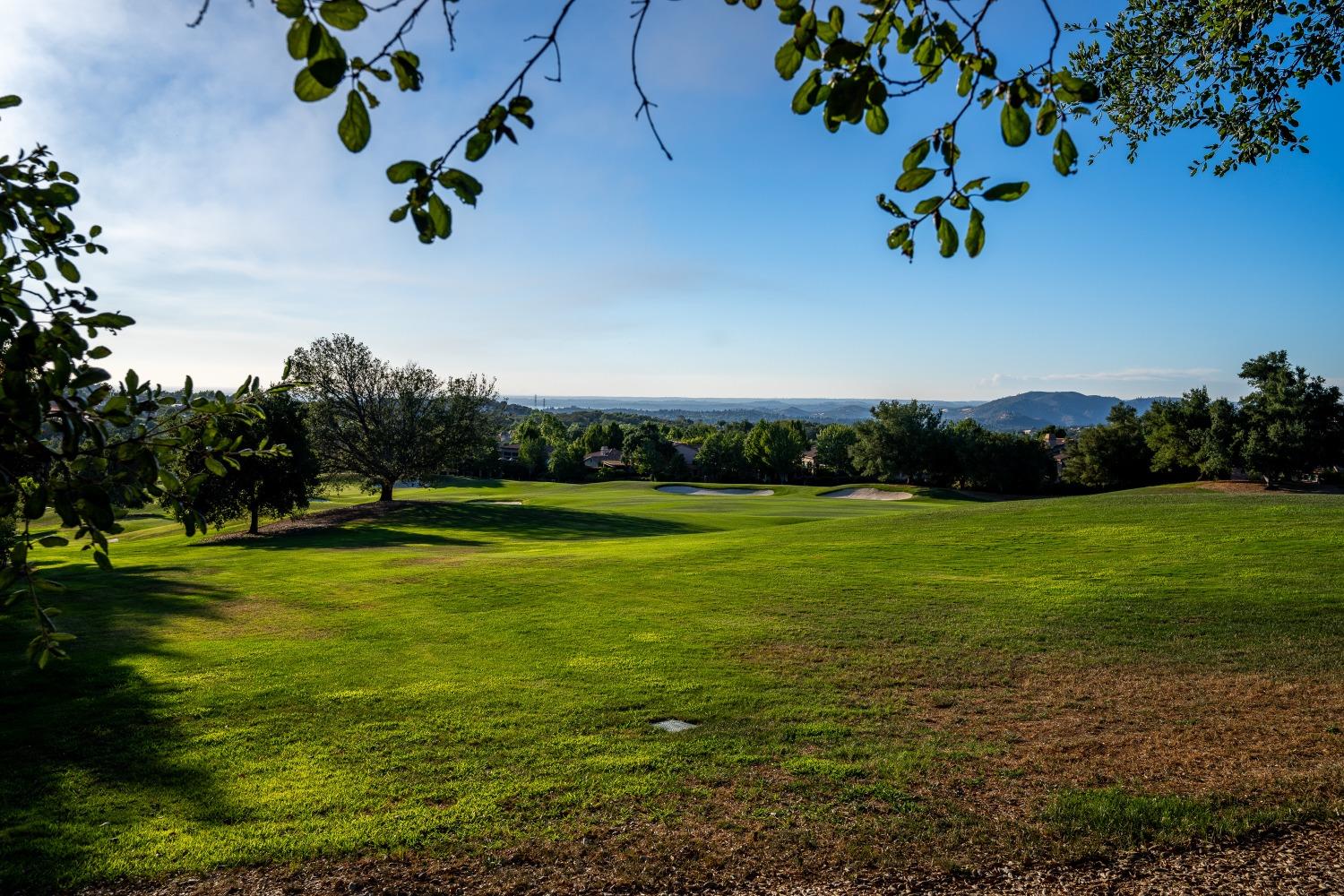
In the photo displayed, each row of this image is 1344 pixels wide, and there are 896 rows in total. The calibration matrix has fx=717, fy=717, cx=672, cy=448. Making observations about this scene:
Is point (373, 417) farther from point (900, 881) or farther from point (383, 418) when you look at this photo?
point (900, 881)

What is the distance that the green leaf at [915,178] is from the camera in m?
2.18

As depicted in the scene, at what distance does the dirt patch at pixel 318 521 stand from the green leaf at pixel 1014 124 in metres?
31.0

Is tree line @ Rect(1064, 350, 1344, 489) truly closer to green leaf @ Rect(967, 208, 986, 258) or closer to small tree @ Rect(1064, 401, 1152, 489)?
small tree @ Rect(1064, 401, 1152, 489)

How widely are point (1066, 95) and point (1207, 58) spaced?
7568 millimetres

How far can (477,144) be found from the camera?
222 cm

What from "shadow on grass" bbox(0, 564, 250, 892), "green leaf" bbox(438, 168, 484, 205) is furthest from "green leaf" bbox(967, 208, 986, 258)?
"shadow on grass" bbox(0, 564, 250, 892)

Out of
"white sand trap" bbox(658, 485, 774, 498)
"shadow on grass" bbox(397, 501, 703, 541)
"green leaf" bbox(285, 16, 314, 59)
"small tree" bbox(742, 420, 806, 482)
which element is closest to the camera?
"green leaf" bbox(285, 16, 314, 59)

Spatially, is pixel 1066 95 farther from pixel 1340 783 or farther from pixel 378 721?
pixel 378 721

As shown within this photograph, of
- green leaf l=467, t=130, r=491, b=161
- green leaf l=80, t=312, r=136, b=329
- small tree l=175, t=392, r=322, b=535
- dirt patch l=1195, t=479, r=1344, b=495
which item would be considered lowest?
dirt patch l=1195, t=479, r=1344, b=495

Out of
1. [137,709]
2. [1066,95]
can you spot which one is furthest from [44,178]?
[137,709]

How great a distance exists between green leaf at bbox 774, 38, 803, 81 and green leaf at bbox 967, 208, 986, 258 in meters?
0.75

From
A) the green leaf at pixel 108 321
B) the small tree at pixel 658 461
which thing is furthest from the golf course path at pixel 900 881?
the small tree at pixel 658 461

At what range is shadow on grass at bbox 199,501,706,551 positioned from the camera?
2749 cm

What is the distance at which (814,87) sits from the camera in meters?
2.38
